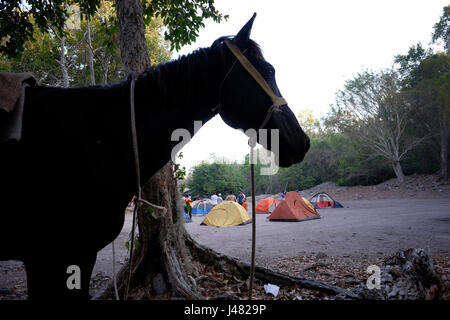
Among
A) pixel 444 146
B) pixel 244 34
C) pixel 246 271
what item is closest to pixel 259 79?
pixel 244 34

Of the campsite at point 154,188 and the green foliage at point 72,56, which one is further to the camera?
the green foliage at point 72,56

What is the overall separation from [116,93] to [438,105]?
31.8 meters

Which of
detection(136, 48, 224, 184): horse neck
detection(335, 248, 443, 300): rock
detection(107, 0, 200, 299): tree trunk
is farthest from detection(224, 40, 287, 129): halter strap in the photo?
detection(335, 248, 443, 300): rock

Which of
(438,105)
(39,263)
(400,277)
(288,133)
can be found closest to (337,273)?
(400,277)

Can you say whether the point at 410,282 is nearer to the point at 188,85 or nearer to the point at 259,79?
the point at 259,79

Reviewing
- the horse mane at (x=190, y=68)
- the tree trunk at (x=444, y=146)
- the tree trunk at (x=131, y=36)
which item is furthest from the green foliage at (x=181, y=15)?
the tree trunk at (x=444, y=146)

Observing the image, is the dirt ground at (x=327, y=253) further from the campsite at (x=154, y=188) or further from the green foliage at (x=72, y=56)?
the green foliage at (x=72, y=56)

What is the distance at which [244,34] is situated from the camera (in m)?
1.76

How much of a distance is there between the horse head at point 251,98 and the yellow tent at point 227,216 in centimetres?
1074

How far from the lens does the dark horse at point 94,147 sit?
127cm

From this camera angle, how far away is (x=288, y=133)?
5.86 feet

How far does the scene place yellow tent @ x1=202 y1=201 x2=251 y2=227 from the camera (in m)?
12.1

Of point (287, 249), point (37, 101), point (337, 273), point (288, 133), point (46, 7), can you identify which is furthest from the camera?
point (287, 249)
